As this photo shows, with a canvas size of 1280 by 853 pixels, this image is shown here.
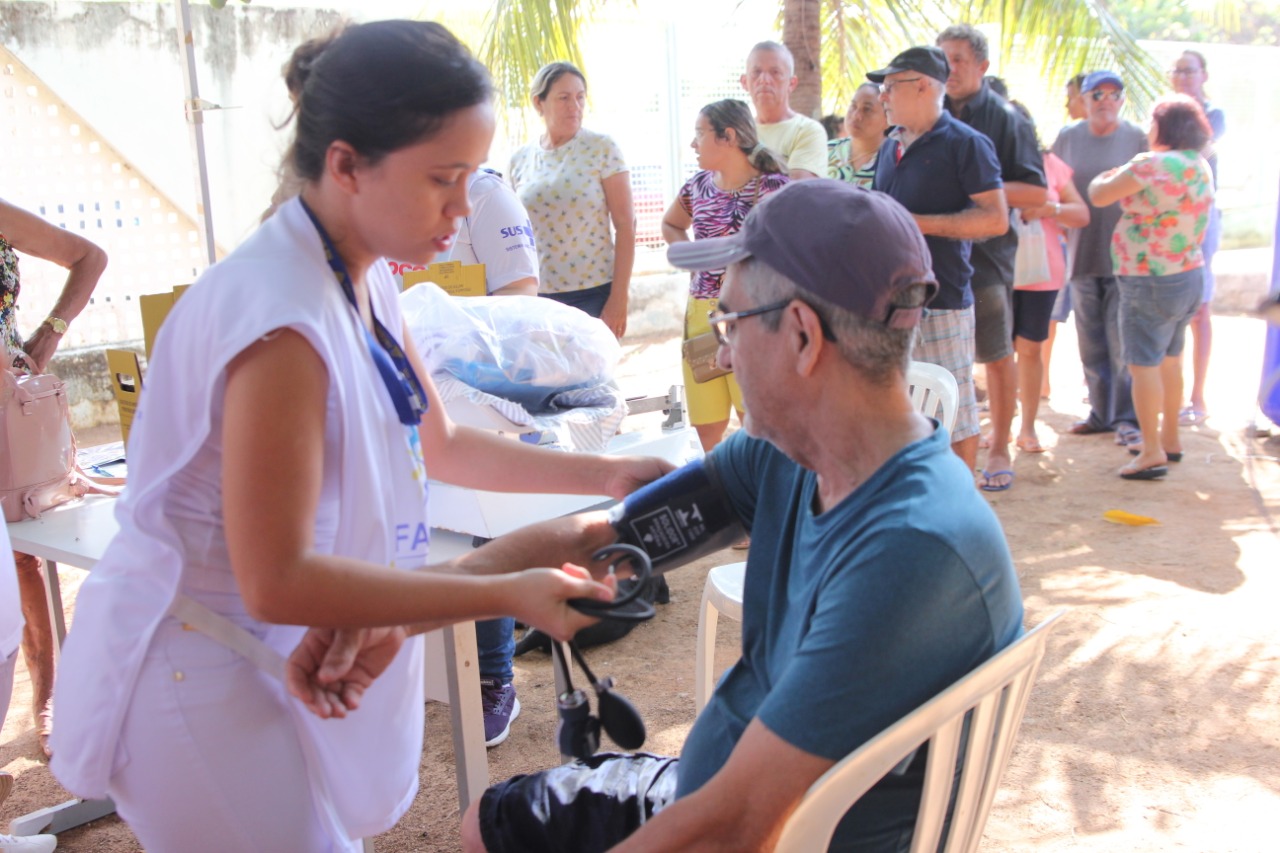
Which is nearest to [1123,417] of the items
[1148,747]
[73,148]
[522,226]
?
[1148,747]

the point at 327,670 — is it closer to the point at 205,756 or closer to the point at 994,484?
the point at 205,756

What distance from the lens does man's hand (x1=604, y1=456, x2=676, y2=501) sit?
1.94m

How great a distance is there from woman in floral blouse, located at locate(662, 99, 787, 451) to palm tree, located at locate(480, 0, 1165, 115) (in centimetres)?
258

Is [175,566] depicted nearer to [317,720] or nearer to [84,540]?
[317,720]

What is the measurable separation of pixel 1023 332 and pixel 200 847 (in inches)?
219

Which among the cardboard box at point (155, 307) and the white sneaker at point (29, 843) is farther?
the white sneaker at point (29, 843)

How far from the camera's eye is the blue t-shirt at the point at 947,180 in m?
4.46

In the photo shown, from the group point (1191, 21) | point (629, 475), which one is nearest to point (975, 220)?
point (629, 475)

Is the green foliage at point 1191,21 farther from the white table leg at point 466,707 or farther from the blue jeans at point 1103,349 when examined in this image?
Answer: the white table leg at point 466,707

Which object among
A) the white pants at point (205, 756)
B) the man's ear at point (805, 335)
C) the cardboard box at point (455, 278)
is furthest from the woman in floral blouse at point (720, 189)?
the white pants at point (205, 756)

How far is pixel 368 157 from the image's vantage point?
4.26ft

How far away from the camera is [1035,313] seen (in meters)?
6.12

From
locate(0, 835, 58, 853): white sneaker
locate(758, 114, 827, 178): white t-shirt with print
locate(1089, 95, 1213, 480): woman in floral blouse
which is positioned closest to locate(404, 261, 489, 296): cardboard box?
locate(0, 835, 58, 853): white sneaker

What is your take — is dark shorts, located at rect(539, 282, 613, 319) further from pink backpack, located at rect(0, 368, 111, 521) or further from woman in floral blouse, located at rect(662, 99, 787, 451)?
pink backpack, located at rect(0, 368, 111, 521)
